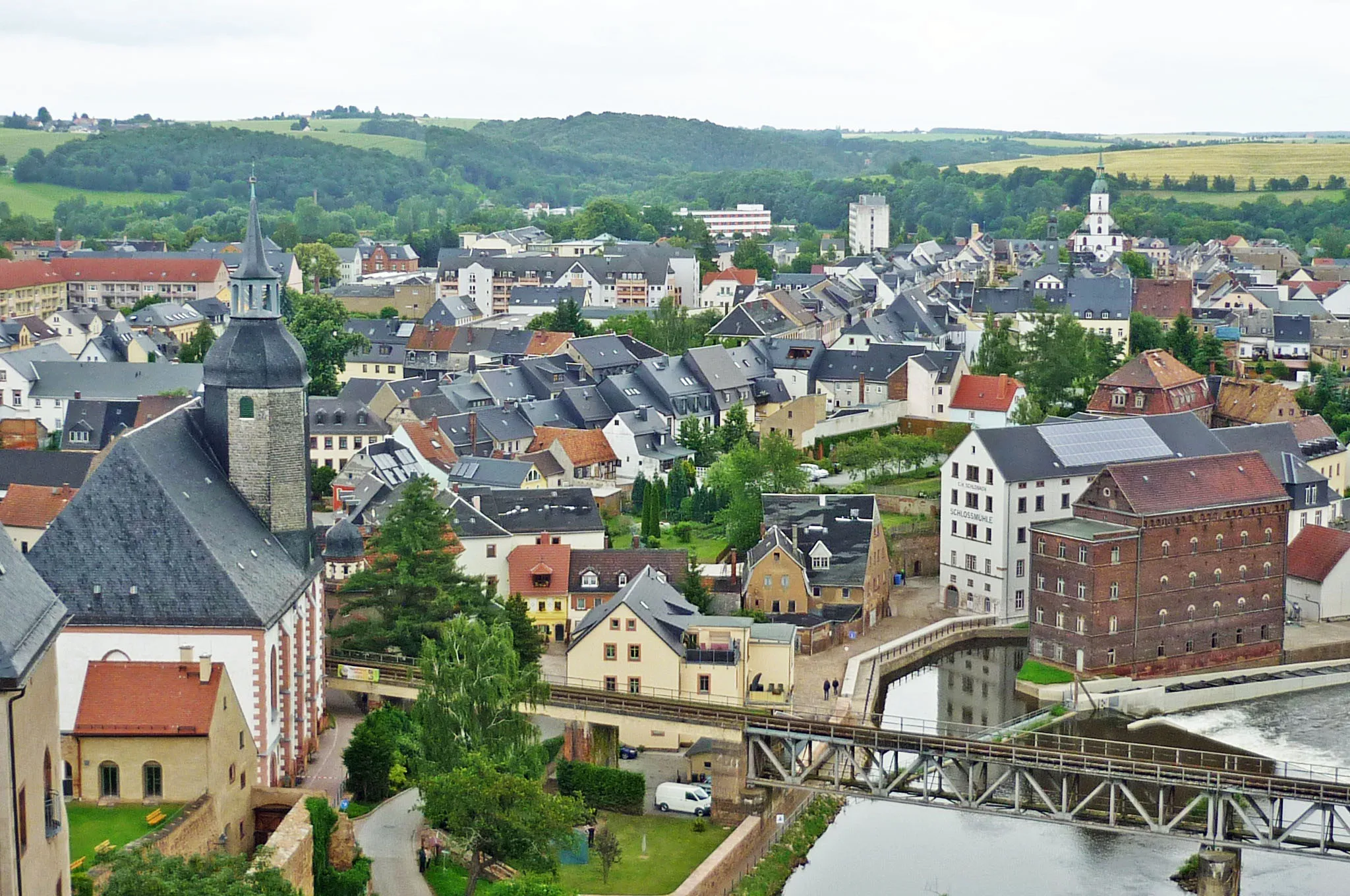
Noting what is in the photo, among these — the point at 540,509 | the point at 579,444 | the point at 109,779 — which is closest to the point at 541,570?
the point at 540,509

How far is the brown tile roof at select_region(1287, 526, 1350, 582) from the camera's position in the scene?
2815 inches

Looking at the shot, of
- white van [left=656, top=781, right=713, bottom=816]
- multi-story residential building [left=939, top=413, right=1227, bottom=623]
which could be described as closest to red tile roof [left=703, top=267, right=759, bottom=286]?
multi-story residential building [left=939, top=413, right=1227, bottom=623]

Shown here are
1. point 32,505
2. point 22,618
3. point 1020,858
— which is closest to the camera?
point 22,618

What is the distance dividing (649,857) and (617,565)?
61.7 feet

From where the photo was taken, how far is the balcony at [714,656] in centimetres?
5525

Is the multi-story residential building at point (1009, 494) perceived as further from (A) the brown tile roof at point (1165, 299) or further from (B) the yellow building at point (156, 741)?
(A) the brown tile roof at point (1165, 299)

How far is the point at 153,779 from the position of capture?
41.1 metres

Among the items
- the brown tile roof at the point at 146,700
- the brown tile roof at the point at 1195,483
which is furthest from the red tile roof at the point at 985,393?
the brown tile roof at the point at 146,700

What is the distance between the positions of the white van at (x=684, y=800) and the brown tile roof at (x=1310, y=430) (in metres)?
45.2

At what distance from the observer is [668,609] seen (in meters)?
58.1

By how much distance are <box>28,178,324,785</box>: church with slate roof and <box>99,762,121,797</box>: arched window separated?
4.08ft

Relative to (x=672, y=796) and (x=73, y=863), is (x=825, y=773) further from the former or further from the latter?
(x=73, y=863)

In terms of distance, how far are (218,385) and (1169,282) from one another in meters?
104

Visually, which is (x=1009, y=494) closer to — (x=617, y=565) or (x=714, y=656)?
(x=617, y=565)
